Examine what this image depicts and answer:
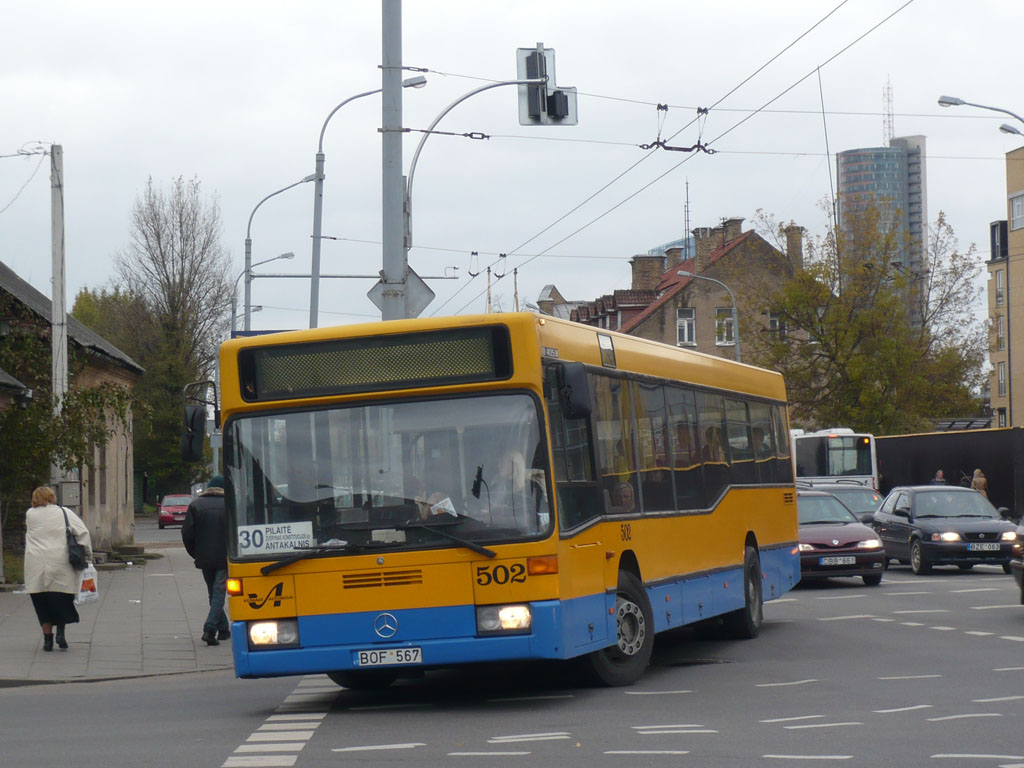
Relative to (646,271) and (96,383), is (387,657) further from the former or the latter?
(646,271)

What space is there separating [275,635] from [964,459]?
1457 inches

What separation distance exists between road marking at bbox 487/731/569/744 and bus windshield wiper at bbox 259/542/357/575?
6.23ft

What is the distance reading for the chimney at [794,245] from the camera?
5632 cm

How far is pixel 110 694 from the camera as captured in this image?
13.1m

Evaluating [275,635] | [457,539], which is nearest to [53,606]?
[275,635]

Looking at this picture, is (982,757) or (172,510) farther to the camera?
(172,510)

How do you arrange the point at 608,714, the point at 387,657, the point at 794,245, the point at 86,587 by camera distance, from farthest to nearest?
the point at 794,245, the point at 86,587, the point at 387,657, the point at 608,714

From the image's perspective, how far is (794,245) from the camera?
191ft

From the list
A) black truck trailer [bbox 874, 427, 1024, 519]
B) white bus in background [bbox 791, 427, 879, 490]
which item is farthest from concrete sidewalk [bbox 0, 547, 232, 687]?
white bus in background [bbox 791, 427, 879, 490]

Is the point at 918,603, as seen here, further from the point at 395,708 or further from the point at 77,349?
the point at 77,349

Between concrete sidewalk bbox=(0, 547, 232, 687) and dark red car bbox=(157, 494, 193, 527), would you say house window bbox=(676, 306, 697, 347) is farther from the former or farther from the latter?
concrete sidewalk bbox=(0, 547, 232, 687)

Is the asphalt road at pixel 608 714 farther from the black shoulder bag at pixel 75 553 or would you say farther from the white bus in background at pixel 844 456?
the white bus in background at pixel 844 456

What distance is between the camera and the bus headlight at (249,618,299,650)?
1080 centimetres

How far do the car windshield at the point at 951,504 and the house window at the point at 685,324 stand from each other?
47045mm
